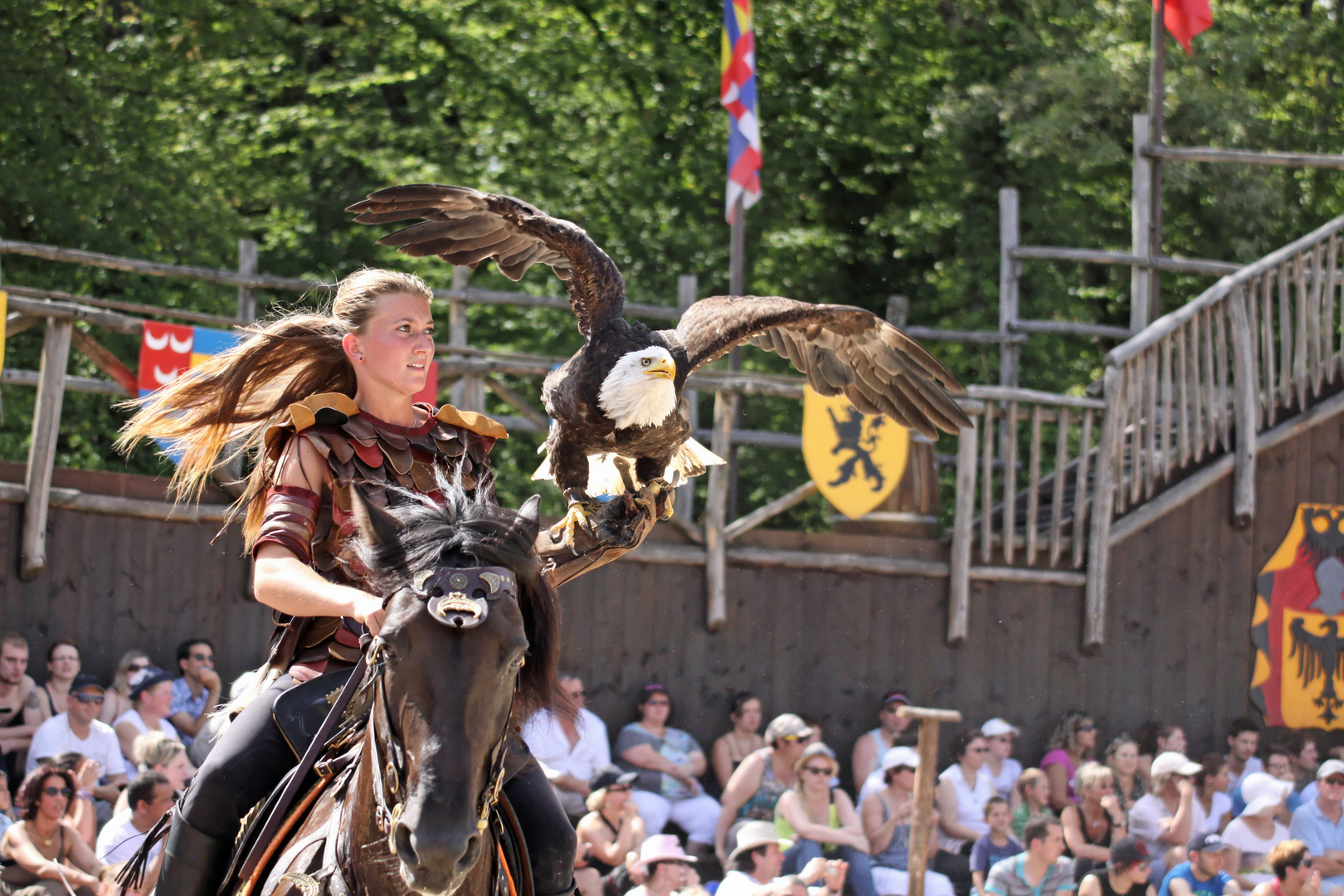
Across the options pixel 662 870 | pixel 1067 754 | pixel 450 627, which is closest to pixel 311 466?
pixel 450 627

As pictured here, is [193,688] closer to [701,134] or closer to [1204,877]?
[1204,877]

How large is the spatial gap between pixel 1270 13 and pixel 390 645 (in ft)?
49.8

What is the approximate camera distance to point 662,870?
5762 millimetres

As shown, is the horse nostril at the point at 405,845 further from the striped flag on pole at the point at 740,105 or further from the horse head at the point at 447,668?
the striped flag on pole at the point at 740,105

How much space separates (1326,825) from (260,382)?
678 cm

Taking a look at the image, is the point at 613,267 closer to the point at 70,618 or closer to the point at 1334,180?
the point at 70,618

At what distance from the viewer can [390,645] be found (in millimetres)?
2088

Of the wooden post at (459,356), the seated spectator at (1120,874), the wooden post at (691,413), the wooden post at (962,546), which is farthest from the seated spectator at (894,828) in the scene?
the wooden post at (459,356)

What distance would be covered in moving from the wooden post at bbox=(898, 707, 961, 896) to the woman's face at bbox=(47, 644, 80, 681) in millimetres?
3808

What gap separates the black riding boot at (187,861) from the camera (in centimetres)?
272

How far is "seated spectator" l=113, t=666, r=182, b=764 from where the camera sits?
6.49 meters

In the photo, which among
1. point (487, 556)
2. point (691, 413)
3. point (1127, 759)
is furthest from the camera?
point (691, 413)

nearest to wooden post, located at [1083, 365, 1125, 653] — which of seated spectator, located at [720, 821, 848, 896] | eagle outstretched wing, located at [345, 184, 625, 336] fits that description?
seated spectator, located at [720, 821, 848, 896]

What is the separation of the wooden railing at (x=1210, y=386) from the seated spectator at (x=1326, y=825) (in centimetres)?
172
